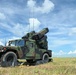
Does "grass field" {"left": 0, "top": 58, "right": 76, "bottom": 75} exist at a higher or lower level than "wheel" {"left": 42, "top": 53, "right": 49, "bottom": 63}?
lower

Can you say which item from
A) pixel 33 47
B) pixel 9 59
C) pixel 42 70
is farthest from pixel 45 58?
pixel 42 70

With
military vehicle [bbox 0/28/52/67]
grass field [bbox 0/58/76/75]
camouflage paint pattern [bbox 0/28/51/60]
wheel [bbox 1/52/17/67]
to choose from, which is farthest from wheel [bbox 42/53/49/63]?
grass field [bbox 0/58/76/75]

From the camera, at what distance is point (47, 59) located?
1900 centimetres

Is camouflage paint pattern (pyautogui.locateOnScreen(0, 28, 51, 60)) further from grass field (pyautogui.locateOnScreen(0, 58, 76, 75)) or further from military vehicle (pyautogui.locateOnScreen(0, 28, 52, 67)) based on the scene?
grass field (pyautogui.locateOnScreen(0, 58, 76, 75))

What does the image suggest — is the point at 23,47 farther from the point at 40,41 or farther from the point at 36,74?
the point at 36,74

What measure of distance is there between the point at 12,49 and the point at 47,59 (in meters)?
4.38

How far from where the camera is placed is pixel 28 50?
1684 centimetres

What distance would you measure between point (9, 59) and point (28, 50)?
2046 millimetres

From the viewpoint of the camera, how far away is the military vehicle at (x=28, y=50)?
49.6 ft

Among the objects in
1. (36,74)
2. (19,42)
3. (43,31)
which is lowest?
(36,74)

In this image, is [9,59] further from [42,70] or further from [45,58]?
[42,70]

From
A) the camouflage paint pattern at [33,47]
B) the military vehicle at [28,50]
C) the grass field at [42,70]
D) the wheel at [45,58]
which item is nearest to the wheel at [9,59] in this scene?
the military vehicle at [28,50]

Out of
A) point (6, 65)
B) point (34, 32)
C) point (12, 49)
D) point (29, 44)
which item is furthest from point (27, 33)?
point (6, 65)

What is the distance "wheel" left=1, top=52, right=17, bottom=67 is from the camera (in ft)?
48.3
